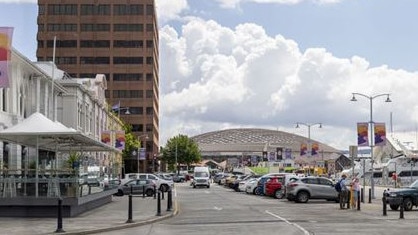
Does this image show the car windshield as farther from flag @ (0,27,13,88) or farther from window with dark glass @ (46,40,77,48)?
window with dark glass @ (46,40,77,48)

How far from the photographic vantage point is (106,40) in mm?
140875

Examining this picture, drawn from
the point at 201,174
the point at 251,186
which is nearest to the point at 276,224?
the point at 251,186

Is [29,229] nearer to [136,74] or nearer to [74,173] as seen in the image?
[74,173]

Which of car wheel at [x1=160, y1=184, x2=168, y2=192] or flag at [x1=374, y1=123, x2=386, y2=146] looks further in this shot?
car wheel at [x1=160, y1=184, x2=168, y2=192]

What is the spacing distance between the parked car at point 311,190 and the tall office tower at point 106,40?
99.3m

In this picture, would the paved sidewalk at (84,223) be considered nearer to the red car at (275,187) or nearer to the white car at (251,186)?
the red car at (275,187)

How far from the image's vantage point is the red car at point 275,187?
157 ft

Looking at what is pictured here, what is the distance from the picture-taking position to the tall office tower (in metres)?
139

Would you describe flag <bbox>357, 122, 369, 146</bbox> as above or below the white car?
above

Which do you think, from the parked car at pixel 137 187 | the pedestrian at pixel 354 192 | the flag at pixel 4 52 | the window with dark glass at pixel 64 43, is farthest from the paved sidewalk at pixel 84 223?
the window with dark glass at pixel 64 43

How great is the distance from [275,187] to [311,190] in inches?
286

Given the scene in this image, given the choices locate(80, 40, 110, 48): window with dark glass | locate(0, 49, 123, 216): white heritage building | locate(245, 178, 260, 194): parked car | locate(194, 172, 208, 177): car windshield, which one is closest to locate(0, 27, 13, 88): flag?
locate(0, 49, 123, 216): white heritage building

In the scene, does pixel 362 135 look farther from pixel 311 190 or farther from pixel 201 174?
pixel 201 174

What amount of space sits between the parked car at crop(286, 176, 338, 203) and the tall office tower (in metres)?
99.3
